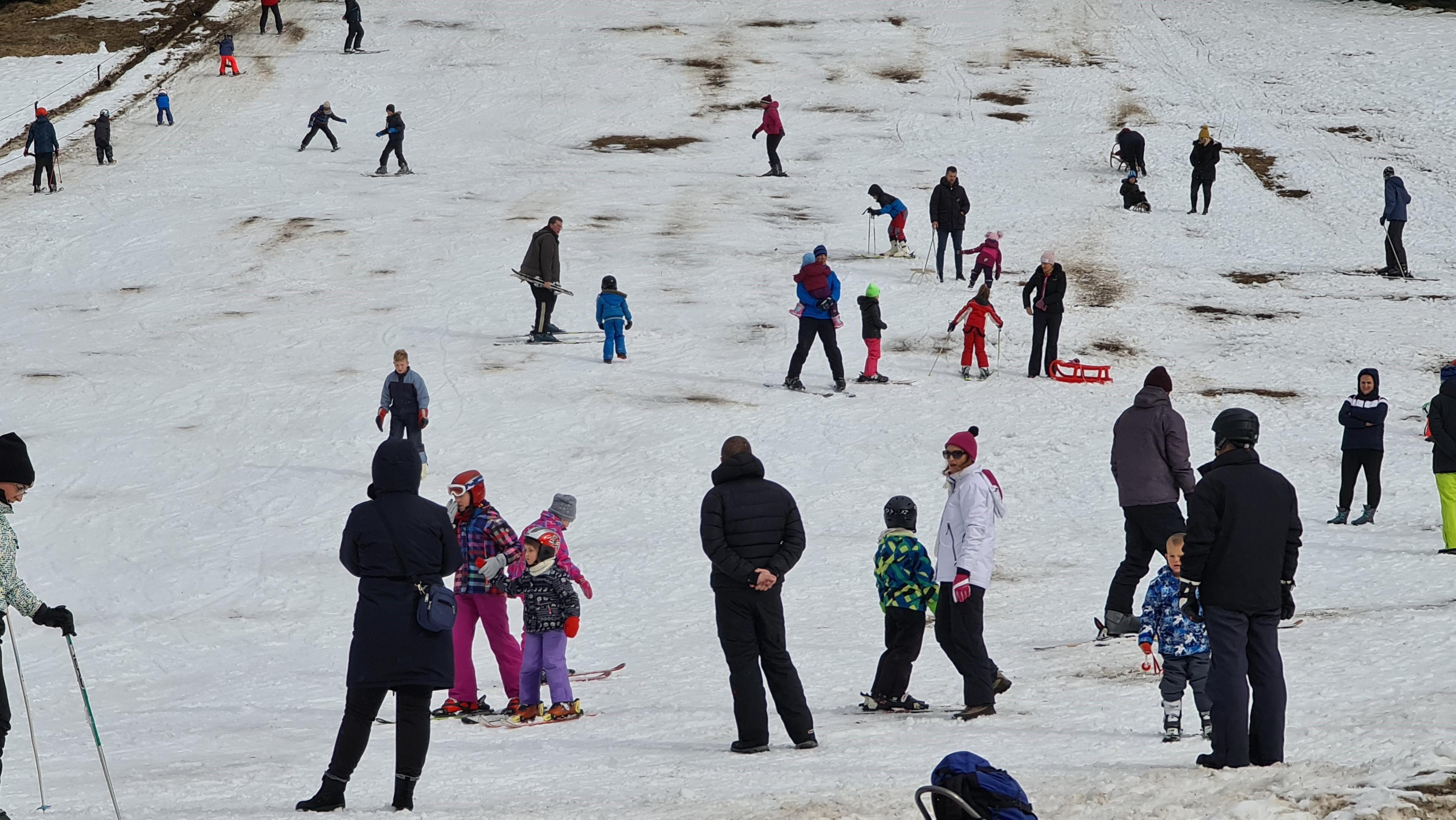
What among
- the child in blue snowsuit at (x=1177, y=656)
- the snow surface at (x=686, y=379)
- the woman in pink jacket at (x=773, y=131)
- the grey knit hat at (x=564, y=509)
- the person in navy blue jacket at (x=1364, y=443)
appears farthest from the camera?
the woman in pink jacket at (x=773, y=131)

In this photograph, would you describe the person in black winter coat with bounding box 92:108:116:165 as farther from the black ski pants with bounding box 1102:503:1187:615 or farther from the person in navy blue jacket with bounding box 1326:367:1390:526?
the black ski pants with bounding box 1102:503:1187:615

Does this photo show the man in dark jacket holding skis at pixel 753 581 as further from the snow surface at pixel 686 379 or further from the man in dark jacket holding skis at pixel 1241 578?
the man in dark jacket holding skis at pixel 1241 578

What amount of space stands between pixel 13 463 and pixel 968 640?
439 cm

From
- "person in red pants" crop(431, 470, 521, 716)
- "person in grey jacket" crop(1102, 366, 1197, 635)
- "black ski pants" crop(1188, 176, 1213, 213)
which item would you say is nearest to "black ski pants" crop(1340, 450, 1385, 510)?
"person in grey jacket" crop(1102, 366, 1197, 635)

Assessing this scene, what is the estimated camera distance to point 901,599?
7.42 meters

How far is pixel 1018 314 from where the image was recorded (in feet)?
62.7

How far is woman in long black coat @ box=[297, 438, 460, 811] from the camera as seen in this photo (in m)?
5.42

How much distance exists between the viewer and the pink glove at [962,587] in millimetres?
6980

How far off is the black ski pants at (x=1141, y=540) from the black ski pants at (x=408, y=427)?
729 centimetres

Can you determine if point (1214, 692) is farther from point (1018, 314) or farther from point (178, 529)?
point (1018, 314)

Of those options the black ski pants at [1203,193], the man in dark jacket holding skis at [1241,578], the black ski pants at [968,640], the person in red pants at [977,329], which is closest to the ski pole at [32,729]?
the black ski pants at [968,640]

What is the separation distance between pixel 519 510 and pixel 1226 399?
8.00 m

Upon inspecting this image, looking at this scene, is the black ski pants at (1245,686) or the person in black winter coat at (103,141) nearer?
the black ski pants at (1245,686)

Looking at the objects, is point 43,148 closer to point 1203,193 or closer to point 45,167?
point 45,167
